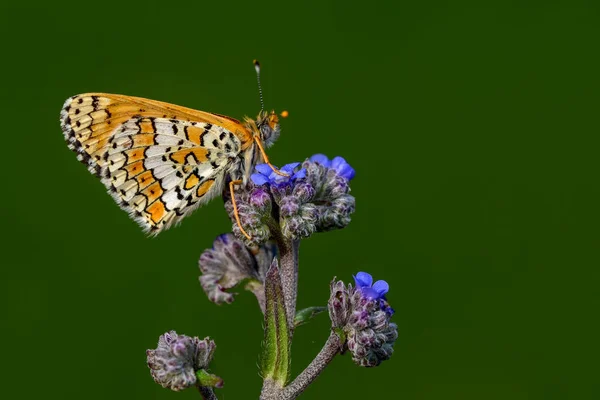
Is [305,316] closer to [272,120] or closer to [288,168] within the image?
[288,168]

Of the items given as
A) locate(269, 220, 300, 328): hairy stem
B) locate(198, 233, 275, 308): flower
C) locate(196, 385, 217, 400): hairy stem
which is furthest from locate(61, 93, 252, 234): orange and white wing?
locate(196, 385, 217, 400): hairy stem

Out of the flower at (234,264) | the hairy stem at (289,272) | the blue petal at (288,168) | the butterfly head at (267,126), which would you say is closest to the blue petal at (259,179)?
the blue petal at (288,168)

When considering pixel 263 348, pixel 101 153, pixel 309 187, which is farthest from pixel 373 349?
pixel 101 153

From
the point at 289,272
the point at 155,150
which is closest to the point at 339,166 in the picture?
the point at 289,272

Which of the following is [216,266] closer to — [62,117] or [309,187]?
[309,187]

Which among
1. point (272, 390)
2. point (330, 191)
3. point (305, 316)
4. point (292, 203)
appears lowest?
point (272, 390)

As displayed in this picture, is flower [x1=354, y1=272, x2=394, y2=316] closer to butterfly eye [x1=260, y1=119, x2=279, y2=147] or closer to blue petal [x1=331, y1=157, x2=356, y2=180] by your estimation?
blue petal [x1=331, y1=157, x2=356, y2=180]
